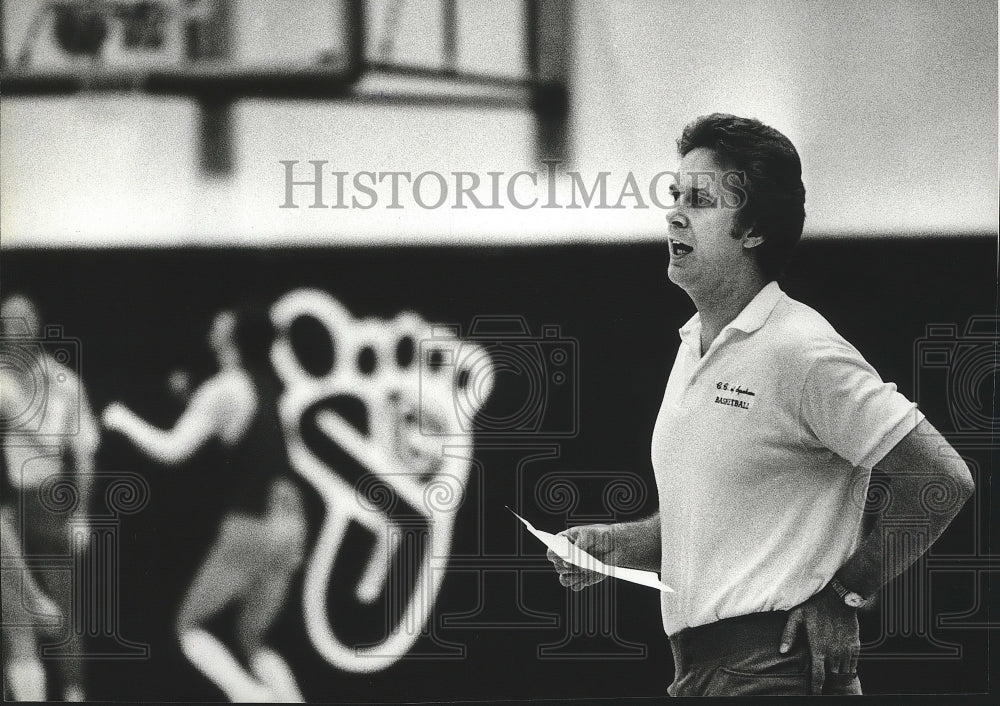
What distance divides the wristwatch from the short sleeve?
1.42 ft

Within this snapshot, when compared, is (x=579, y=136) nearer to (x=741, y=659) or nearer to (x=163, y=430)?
(x=163, y=430)

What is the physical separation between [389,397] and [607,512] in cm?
89

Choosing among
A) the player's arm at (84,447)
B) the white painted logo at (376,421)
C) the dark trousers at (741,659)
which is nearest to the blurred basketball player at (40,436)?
the player's arm at (84,447)

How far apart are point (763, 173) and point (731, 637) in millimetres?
1668

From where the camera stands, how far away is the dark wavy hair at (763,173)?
3.83m

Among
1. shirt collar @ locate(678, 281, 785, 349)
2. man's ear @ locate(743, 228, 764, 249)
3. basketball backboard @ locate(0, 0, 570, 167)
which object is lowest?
shirt collar @ locate(678, 281, 785, 349)

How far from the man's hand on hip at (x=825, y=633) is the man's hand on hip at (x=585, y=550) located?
675 mm

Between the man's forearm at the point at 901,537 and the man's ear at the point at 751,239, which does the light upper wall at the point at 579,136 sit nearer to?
the man's ear at the point at 751,239

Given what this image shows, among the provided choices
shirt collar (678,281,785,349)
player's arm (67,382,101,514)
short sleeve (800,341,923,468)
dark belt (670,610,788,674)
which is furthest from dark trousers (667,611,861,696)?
player's arm (67,382,101,514)

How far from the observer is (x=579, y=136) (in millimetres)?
3838

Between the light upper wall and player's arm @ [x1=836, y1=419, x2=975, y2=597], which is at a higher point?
the light upper wall

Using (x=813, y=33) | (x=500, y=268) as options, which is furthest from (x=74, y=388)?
(x=813, y=33)

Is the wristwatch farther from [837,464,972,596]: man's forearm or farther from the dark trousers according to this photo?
the dark trousers

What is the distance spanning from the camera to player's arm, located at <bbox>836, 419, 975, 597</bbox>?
3.79 metres
